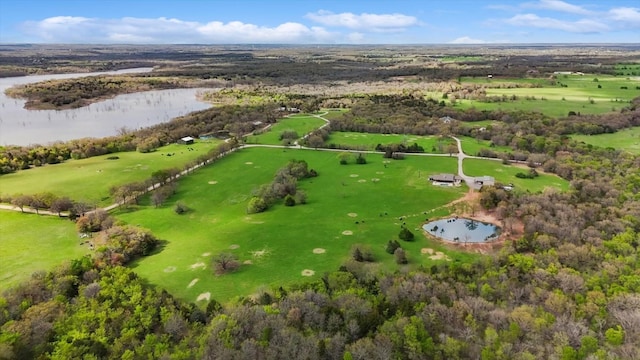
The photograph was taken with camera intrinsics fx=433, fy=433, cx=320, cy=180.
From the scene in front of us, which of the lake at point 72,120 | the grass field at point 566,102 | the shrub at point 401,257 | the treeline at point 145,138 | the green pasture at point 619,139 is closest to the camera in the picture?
the shrub at point 401,257

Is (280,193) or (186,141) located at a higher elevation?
(186,141)

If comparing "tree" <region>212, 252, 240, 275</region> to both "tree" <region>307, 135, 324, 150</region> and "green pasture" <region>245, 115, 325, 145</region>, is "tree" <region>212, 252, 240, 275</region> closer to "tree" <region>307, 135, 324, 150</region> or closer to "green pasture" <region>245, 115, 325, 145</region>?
"tree" <region>307, 135, 324, 150</region>

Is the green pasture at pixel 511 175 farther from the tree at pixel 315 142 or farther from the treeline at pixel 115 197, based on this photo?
the treeline at pixel 115 197

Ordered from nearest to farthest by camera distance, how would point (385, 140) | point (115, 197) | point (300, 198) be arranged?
1. point (300, 198)
2. point (115, 197)
3. point (385, 140)

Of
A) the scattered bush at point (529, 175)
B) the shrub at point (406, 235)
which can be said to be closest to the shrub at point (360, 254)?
the shrub at point (406, 235)

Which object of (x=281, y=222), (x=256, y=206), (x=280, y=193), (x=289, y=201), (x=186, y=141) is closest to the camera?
(x=281, y=222)

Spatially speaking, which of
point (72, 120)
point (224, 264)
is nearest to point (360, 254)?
point (224, 264)

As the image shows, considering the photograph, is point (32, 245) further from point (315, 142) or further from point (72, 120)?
point (72, 120)
